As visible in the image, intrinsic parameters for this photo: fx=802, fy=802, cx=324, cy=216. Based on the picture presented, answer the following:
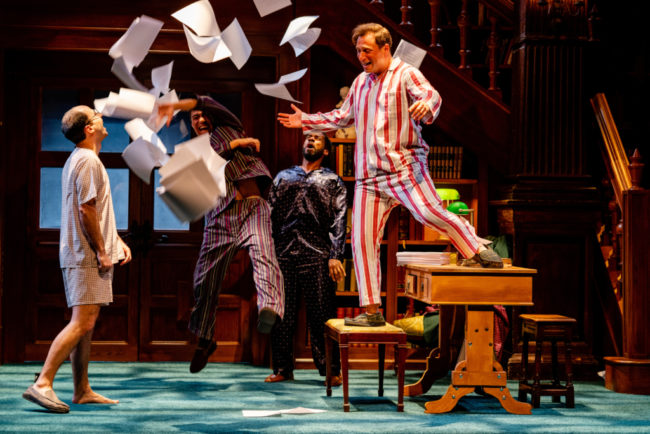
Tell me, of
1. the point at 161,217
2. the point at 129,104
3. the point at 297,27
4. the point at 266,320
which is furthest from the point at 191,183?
the point at 161,217

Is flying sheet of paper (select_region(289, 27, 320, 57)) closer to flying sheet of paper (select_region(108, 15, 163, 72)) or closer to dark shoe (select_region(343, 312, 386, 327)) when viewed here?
flying sheet of paper (select_region(108, 15, 163, 72))

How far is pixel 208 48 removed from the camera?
3.94m

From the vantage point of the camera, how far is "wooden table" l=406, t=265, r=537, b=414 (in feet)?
14.0

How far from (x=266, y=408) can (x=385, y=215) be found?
4.09 feet

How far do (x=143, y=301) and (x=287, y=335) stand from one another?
1303 millimetres

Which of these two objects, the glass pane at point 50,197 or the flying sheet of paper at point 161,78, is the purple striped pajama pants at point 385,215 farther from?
the glass pane at point 50,197

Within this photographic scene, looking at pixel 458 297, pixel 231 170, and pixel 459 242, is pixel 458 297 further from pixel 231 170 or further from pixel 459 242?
pixel 231 170

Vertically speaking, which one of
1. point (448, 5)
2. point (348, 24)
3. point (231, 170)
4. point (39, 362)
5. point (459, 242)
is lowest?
point (39, 362)

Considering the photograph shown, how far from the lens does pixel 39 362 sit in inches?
237

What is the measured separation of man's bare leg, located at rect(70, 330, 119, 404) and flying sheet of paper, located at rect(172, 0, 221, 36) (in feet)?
5.70

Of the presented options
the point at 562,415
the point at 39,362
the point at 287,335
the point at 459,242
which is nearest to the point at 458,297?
the point at 459,242

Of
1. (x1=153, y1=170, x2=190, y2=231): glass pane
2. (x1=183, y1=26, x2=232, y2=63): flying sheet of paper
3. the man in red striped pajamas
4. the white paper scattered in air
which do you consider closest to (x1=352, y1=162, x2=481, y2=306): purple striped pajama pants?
the man in red striped pajamas

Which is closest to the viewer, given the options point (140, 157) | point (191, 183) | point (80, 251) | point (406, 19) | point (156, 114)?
point (191, 183)

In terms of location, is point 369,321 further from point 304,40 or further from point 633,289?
point 633,289
